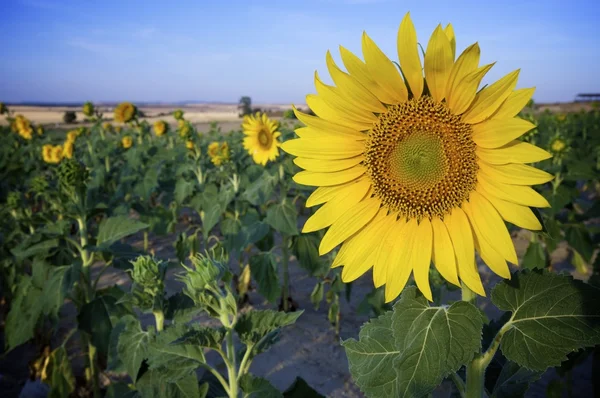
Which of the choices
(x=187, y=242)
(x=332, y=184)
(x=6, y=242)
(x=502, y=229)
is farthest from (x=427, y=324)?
(x=6, y=242)

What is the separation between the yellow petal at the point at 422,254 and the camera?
0.99m

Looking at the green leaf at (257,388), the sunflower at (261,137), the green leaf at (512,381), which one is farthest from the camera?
the sunflower at (261,137)

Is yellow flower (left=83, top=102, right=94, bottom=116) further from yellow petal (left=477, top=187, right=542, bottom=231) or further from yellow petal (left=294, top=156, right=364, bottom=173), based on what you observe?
yellow petal (left=477, top=187, right=542, bottom=231)

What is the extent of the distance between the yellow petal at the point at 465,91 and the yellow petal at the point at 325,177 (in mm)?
308

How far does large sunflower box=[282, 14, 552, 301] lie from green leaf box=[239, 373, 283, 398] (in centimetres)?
83

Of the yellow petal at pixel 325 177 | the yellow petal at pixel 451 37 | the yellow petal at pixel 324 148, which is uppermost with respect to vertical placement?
the yellow petal at pixel 451 37

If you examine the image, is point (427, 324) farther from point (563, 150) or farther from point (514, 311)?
point (563, 150)

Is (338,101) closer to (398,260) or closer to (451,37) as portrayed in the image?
(451,37)

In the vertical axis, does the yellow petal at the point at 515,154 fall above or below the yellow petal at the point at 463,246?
above

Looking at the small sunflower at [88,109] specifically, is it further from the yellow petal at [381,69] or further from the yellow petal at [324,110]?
the yellow petal at [381,69]

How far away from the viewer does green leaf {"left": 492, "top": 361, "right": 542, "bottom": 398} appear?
1.22 meters

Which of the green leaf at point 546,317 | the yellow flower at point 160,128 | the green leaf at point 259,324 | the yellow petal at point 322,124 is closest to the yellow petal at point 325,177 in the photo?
the yellow petal at point 322,124

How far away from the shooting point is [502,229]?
0.93m

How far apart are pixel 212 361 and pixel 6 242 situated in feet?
7.35
